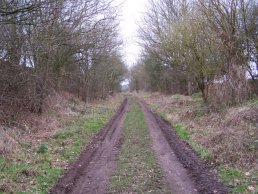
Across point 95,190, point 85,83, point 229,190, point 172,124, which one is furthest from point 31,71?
point 85,83

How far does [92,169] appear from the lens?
8664mm

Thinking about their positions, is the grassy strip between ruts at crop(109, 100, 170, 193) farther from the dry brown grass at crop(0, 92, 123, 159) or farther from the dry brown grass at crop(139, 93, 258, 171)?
the dry brown grass at crop(0, 92, 123, 159)

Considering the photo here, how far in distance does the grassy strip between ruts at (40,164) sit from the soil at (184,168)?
2.91 m

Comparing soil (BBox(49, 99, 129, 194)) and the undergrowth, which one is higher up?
the undergrowth

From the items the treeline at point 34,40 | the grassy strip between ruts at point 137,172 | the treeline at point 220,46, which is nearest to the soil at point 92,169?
the grassy strip between ruts at point 137,172

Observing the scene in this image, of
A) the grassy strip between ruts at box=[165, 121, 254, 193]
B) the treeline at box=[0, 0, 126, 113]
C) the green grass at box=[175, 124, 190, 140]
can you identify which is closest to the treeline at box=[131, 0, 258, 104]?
the green grass at box=[175, 124, 190, 140]

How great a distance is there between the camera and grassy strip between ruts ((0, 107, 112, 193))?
283 inches

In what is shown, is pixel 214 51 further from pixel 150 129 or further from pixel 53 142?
pixel 53 142

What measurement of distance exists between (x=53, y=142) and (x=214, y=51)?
38.8 ft

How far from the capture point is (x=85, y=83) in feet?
108

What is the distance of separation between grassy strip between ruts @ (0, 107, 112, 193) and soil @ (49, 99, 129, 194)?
283mm

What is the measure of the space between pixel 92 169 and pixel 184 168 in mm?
2566

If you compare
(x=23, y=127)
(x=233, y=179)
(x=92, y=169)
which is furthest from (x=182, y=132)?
(x=23, y=127)

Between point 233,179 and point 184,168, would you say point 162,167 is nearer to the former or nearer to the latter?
point 184,168
